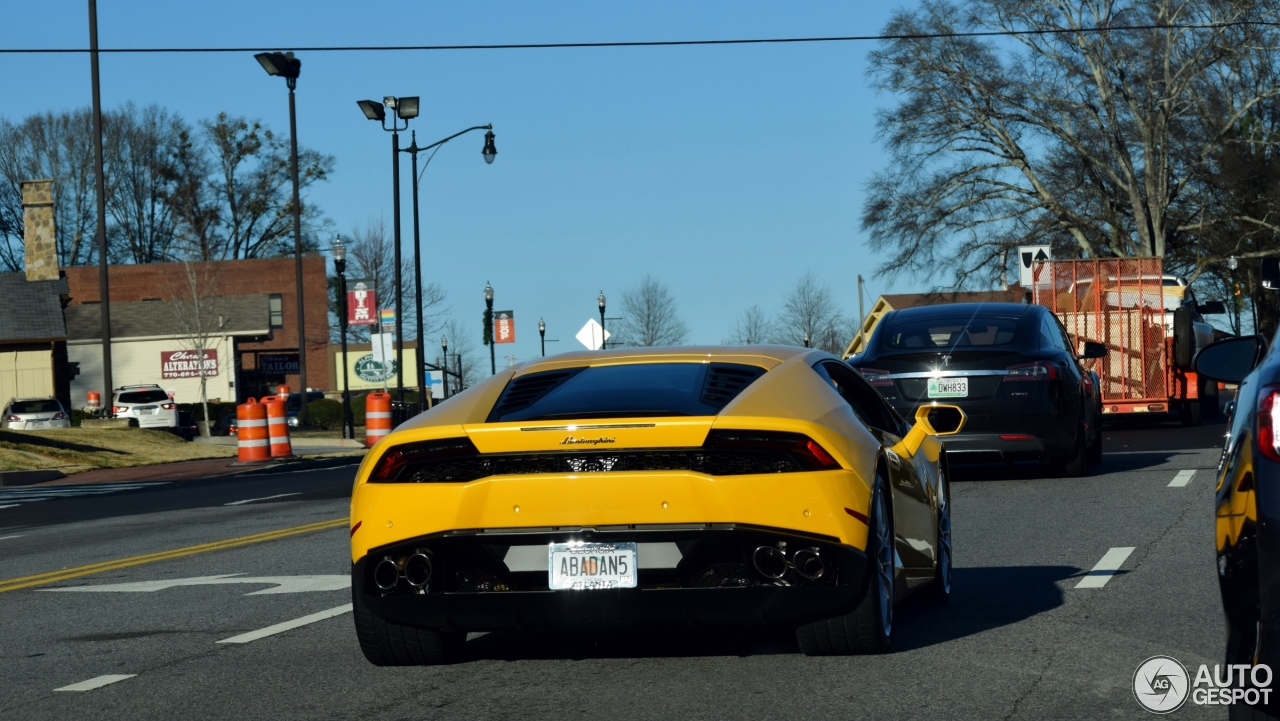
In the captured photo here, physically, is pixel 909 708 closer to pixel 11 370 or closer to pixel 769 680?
pixel 769 680

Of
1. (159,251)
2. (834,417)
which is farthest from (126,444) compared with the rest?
(159,251)

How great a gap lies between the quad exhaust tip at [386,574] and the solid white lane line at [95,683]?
4.30 feet

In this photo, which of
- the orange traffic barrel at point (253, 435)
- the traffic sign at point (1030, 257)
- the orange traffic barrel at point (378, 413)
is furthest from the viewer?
the orange traffic barrel at point (378, 413)

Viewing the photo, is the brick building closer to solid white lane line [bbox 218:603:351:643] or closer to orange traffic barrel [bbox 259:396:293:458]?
orange traffic barrel [bbox 259:396:293:458]

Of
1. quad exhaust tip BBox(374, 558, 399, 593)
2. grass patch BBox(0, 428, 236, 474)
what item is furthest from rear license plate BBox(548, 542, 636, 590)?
grass patch BBox(0, 428, 236, 474)

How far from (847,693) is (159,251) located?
86090 mm

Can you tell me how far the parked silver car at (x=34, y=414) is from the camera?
4475cm

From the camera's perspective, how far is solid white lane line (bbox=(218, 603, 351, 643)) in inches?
306

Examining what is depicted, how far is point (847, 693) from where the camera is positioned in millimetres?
5918

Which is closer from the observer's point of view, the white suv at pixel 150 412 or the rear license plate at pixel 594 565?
the rear license plate at pixel 594 565

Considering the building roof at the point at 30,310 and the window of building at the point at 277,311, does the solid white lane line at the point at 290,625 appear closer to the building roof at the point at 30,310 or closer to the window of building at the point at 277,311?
the building roof at the point at 30,310

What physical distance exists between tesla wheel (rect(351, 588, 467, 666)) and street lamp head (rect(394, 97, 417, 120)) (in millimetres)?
32931

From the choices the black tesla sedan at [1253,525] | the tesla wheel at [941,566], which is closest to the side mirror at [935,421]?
the tesla wheel at [941,566]

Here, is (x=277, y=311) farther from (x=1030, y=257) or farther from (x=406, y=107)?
(x=1030, y=257)
